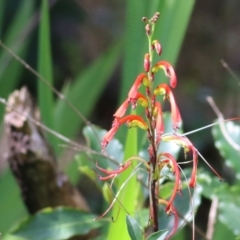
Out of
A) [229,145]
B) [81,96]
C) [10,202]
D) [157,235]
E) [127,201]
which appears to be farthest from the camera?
[81,96]

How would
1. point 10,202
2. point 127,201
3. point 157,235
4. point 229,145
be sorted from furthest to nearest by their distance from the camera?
point 10,202
point 229,145
point 127,201
point 157,235

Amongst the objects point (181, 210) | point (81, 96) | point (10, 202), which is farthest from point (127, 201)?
point (81, 96)

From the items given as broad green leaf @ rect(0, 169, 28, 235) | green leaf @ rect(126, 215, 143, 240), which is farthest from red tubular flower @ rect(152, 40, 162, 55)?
broad green leaf @ rect(0, 169, 28, 235)

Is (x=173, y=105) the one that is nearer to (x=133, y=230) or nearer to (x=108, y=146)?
(x=133, y=230)

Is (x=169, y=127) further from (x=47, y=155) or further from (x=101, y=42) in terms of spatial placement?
(x=101, y=42)

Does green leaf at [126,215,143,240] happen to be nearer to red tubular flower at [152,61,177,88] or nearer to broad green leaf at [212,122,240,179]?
red tubular flower at [152,61,177,88]

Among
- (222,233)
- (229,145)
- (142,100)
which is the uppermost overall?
(142,100)

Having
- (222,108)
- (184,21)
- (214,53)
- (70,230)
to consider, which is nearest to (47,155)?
(70,230)

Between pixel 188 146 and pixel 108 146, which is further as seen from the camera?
pixel 108 146
